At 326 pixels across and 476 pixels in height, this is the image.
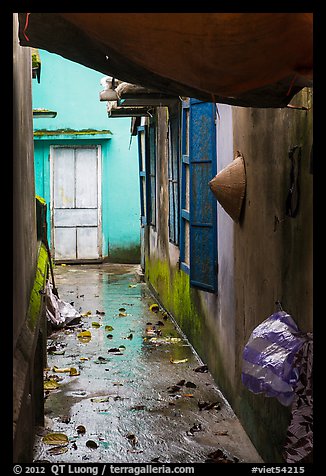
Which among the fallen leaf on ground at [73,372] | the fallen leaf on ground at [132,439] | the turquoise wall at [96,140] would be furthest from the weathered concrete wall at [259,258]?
the turquoise wall at [96,140]

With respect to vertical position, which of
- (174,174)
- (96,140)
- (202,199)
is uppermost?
(96,140)

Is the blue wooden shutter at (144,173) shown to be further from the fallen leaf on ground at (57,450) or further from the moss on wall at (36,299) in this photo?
the fallen leaf on ground at (57,450)

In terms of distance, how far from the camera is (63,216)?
59.2ft

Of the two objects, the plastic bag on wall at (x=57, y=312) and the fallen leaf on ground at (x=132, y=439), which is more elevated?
the plastic bag on wall at (x=57, y=312)

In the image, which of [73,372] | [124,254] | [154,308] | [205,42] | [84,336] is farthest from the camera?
[124,254]

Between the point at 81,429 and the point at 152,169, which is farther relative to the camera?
the point at 152,169

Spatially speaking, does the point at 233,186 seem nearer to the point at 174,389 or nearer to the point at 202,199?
the point at 202,199

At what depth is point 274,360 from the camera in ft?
12.5

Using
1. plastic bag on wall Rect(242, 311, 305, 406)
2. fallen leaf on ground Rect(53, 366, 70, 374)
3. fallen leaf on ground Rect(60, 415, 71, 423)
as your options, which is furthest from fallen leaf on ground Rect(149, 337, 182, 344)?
plastic bag on wall Rect(242, 311, 305, 406)

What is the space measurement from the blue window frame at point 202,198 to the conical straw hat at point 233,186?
1.01 meters

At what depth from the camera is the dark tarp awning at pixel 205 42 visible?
9.79 ft

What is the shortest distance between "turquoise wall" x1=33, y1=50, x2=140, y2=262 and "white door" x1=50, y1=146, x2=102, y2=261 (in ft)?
0.62

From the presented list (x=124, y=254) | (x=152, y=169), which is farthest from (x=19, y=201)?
(x=124, y=254)

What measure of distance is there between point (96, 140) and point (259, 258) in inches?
507
